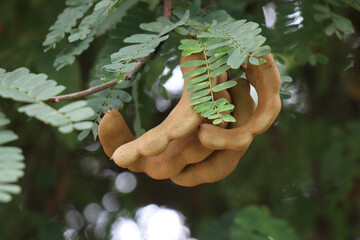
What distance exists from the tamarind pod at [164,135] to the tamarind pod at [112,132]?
0.22 feet

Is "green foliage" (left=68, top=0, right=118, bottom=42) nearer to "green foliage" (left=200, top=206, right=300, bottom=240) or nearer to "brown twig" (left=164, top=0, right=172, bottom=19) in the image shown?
"brown twig" (left=164, top=0, right=172, bottom=19)

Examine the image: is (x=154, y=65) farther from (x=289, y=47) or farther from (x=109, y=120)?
(x=109, y=120)

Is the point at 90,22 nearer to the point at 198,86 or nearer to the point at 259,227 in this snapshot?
the point at 198,86

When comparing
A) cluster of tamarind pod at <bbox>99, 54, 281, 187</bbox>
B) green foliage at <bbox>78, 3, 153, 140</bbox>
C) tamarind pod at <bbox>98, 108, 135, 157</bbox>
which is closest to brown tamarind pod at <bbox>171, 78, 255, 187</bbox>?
cluster of tamarind pod at <bbox>99, 54, 281, 187</bbox>

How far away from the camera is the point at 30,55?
1475 mm

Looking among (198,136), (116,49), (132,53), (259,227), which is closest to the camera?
(198,136)

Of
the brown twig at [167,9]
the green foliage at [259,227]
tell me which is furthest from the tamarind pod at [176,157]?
the green foliage at [259,227]

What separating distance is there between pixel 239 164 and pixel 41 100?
1.69 m

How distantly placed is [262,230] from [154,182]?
1262mm

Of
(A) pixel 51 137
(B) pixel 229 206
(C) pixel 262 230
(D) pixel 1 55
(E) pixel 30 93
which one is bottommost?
(B) pixel 229 206

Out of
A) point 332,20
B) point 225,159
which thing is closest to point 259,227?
point 332,20

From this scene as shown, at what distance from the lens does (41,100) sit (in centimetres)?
69

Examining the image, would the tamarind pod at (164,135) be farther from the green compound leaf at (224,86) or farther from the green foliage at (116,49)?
the green foliage at (116,49)

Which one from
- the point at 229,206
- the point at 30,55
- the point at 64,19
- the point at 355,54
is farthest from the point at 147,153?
the point at 229,206
